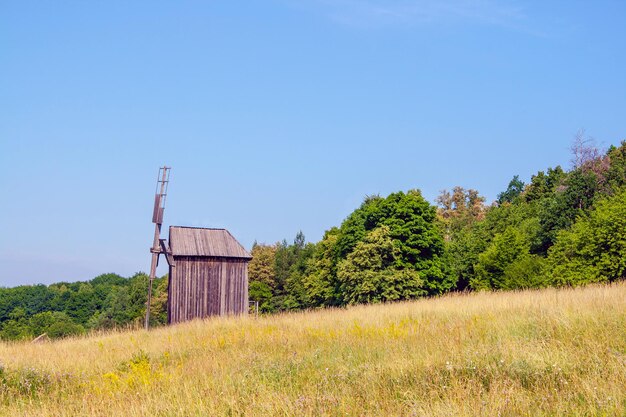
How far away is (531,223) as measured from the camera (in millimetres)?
59031

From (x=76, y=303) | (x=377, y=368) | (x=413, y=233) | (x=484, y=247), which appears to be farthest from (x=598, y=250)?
(x=76, y=303)

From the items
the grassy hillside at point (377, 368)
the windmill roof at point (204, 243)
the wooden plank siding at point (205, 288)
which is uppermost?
the windmill roof at point (204, 243)

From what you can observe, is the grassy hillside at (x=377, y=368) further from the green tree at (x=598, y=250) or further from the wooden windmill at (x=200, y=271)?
the green tree at (x=598, y=250)

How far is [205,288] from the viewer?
120ft

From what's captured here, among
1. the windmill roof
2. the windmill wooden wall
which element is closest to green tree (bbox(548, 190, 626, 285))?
the windmill wooden wall

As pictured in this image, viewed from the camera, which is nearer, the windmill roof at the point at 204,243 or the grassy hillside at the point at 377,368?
the grassy hillside at the point at 377,368

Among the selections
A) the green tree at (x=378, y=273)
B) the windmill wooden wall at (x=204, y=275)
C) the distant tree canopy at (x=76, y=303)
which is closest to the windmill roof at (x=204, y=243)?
the windmill wooden wall at (x=204, y=275)

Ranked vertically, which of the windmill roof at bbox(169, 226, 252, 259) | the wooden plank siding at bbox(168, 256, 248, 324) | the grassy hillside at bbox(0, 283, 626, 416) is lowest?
the grassy hillside at bbox(0, 283, 626, 416)

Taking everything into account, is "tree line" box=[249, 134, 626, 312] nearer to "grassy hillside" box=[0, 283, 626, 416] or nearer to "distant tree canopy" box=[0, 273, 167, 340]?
"grassy hillside" box=[0, 283, 626, 416]

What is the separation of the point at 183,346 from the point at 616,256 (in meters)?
30.5

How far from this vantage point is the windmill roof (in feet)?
120

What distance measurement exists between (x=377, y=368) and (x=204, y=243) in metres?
28.1

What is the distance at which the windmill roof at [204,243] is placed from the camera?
1441 inches

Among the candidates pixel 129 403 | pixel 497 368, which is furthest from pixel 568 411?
pixel 129 403
